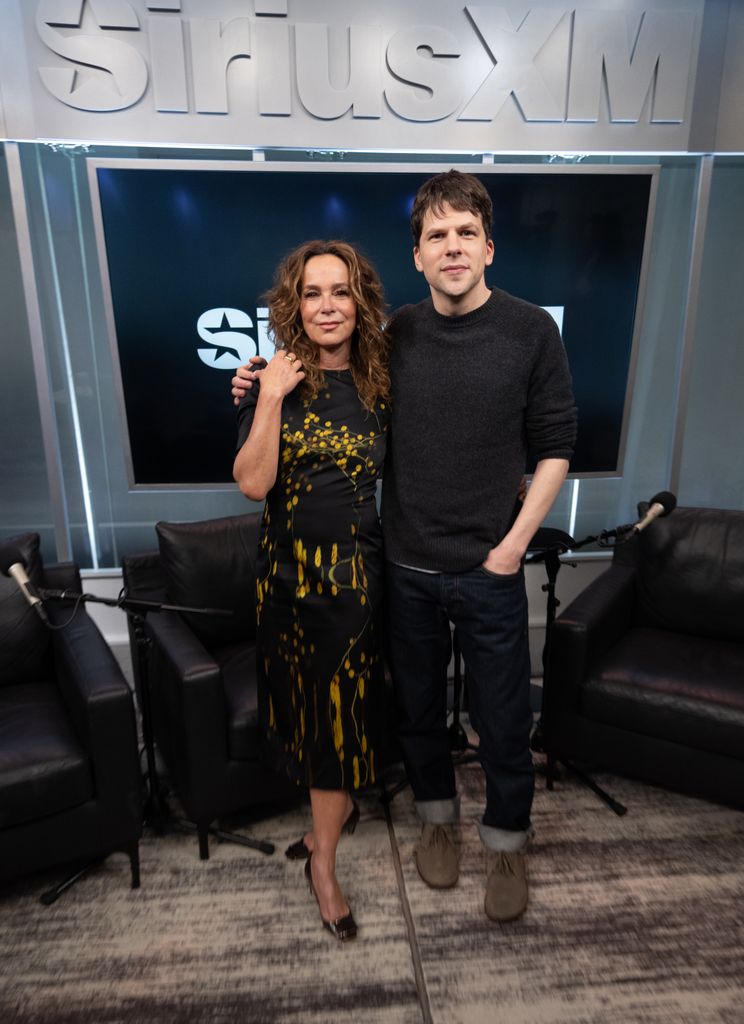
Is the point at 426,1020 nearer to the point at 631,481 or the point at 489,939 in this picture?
the point at 489,939

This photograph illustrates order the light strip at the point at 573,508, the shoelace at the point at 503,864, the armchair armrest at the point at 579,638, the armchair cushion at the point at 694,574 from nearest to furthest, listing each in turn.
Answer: the shoelace at the point at 503,864 → the armchair armrest at the point at 579,638 → the armchair cushion at the point at 694,574 → the light strip at the point at 573,508

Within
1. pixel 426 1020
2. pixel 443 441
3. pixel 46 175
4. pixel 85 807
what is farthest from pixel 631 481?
pixel 46 175

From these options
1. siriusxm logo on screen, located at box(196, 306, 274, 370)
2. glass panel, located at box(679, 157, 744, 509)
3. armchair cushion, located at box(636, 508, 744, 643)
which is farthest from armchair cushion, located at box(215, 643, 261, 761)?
glass panel, located at box(679, 157, 744, 509)

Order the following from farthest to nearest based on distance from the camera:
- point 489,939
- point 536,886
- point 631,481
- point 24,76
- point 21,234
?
1. point 631,481
2. point 21,234
3. point 24,76
4. point 536,886
5. point 489,939

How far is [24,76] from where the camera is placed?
2430 millimetres

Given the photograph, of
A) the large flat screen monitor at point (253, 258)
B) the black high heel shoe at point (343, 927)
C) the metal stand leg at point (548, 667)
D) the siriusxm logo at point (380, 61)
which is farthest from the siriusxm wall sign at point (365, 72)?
the black high heel shoe at point (343, 927)

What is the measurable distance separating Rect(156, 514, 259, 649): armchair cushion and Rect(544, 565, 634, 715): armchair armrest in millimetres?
1130

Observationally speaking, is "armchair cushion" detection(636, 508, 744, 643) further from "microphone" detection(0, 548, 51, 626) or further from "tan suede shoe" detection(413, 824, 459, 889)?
"microphone" detection(0, 548, 51, 626)

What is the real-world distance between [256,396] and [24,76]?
1.79 metres

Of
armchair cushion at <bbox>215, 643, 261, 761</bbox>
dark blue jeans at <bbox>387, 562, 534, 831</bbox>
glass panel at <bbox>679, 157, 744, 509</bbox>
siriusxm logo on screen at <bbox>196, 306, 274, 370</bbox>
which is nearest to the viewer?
dark blue jeans at <bbox>387, 562, 534, 831</bbox>

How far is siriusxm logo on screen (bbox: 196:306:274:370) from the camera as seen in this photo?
2.75 meters

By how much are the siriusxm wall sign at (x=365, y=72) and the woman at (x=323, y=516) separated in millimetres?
1248

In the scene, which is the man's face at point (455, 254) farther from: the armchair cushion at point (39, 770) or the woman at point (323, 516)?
the armchair cushion at point (39, 770)

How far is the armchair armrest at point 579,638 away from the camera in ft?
Result: 7.50
